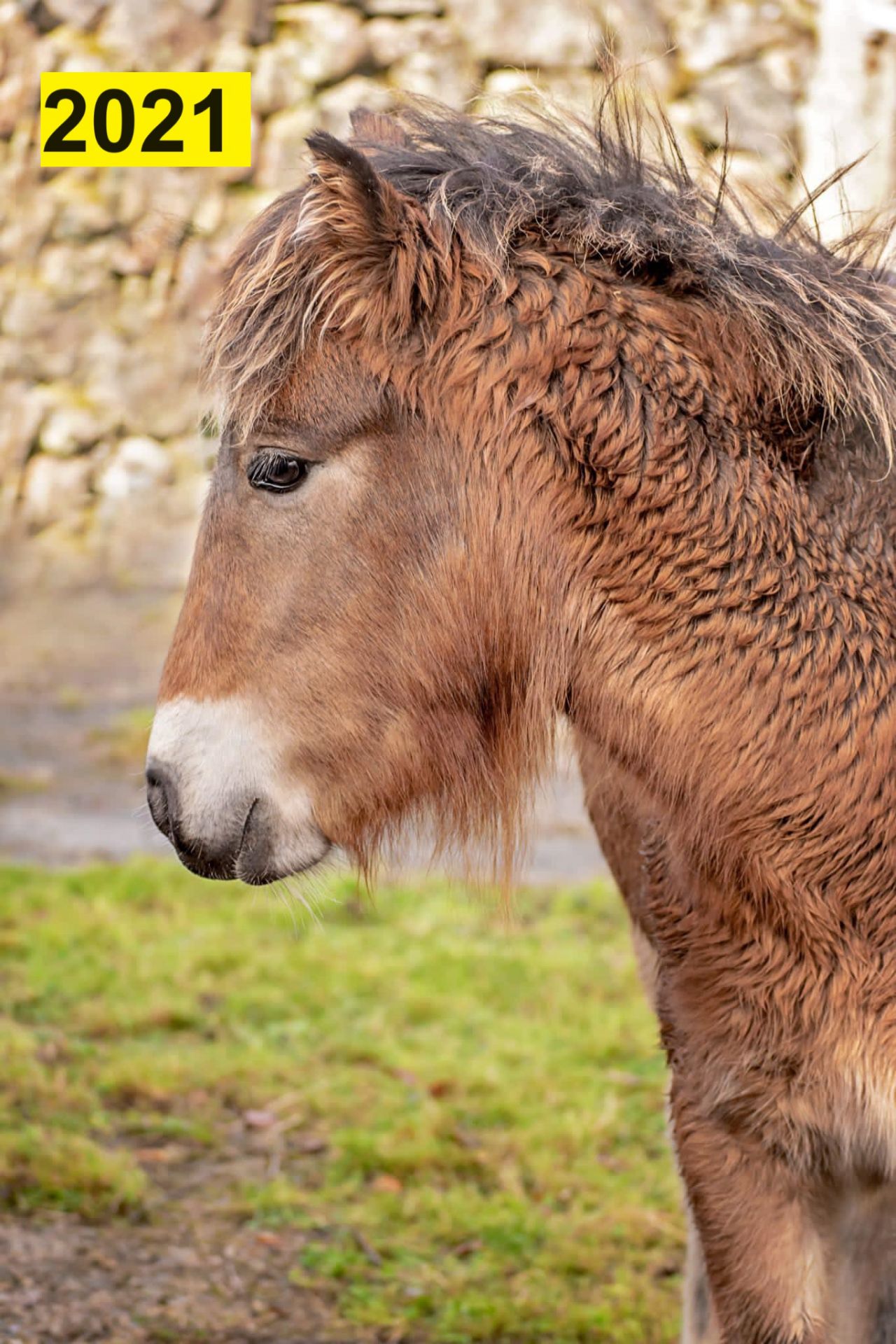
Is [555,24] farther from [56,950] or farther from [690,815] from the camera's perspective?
[690,815]

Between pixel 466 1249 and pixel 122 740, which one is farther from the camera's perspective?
pixel 122 740

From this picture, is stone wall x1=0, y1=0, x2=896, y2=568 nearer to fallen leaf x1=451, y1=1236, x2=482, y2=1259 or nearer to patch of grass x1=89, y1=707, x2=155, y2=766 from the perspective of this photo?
patch of grass x1=89, y1=707, x2=155, y2=766

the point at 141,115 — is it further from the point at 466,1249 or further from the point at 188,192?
the point at 188,192

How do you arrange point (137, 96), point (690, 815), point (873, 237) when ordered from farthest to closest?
point (137, 96), point (873, 237), point (690, 815)

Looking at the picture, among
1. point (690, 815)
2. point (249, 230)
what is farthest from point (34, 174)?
point (690, 815)

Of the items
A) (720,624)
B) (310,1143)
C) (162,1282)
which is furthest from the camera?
(310,1143)

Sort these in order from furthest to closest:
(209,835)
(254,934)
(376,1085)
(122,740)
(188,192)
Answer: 1. (188,192)
2. (122,740)
3. (254,934)
4. (376,1085)
5. (209,835)

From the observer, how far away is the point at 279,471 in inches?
86.3

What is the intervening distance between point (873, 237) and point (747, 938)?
120cm

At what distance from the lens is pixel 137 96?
3475 millimetres

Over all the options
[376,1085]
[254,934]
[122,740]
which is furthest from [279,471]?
[122,740]

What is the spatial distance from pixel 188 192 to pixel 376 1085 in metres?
7.34

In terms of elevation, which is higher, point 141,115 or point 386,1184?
point 141,115

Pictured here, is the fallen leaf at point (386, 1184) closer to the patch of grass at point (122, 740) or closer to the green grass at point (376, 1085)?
the green grass at point (376, 1085)
